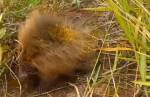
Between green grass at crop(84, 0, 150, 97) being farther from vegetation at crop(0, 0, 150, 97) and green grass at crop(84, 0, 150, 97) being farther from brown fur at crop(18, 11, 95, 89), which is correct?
brown fur at crop(18, 11, 95, 89)

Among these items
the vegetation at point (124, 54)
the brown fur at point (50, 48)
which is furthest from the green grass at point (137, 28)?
the brown fur at point (50, 48)

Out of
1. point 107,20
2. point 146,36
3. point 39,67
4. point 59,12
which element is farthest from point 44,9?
point 146,36

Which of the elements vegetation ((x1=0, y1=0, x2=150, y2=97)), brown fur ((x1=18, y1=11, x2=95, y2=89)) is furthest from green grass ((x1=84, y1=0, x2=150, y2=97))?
brown fur ((x1=18, y1=11, x2=95, y2=89))

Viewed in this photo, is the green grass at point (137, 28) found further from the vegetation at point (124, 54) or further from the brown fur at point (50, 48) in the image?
the brown fur at point (50, 48)

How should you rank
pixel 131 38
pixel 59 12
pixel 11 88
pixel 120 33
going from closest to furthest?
pixel 131 38, pixel 11 88, pixel 120 33, pixel 59 12

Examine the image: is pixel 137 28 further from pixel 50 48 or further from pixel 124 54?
pixel 50 48

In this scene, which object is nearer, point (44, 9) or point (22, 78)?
point (22, 78)

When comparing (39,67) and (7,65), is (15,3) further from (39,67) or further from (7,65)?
(39,67)

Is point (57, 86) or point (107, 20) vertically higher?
point (107, 20)
